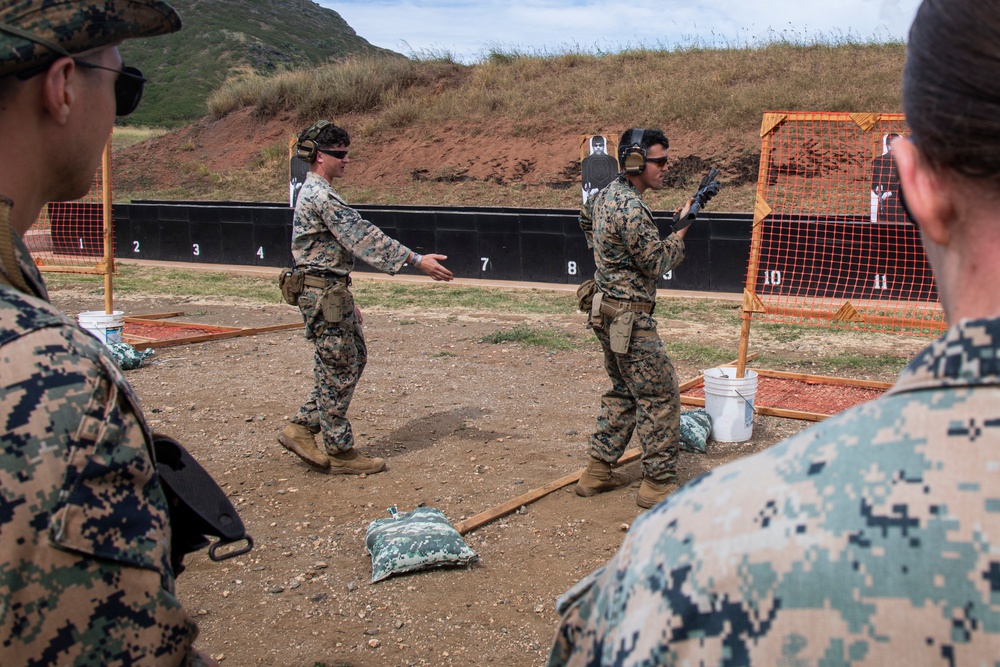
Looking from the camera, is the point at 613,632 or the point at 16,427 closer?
the point at 613,632

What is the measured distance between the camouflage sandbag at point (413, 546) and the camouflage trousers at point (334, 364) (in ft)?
3.84

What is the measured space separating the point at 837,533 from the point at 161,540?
0.87m

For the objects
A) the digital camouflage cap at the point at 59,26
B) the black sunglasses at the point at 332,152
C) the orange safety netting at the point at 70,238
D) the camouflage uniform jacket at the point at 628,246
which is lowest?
the orange safety netting at the point at 70,238

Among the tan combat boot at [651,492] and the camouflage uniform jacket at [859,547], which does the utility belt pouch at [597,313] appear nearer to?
the tan combat boot at [651,492]

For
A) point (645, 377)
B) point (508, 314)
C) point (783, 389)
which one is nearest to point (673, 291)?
point (508, 314)

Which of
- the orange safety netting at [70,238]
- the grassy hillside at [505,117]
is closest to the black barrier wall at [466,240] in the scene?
the orange safety netting at [70,238]

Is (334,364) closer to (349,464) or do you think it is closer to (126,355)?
(349,464)

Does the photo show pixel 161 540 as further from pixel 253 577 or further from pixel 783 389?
pixel 783 389

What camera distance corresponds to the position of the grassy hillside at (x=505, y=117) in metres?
23.5

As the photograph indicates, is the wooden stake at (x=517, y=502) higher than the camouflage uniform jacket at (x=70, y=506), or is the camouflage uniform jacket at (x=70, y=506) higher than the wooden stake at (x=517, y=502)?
the camouflage uniform jacket at (x=70, y=506)

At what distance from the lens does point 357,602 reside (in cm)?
410

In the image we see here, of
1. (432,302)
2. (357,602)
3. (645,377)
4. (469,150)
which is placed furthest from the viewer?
(469,150)

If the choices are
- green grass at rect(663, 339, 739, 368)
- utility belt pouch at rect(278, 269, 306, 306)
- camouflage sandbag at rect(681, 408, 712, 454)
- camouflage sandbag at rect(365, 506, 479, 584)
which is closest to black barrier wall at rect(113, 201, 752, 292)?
green grass at rect(663, 339, 739, 368)

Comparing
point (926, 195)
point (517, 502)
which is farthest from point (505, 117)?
point (926, 195)
